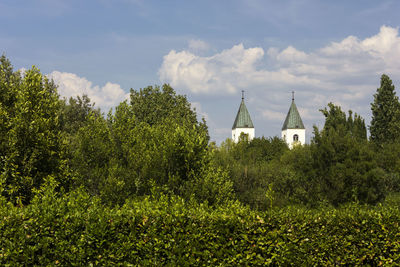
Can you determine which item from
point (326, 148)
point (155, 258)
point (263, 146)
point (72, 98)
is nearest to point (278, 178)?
point (326, 148)

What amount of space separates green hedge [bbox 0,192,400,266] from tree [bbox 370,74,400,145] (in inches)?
1925

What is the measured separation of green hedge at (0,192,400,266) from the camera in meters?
10.2

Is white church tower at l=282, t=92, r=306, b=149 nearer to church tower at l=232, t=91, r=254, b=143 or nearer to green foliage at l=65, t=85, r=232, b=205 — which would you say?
church tower at l=232, t=91, r=254, b=143

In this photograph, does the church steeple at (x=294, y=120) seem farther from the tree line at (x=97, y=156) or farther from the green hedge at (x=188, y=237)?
the green hedge at (x=188, y=237)

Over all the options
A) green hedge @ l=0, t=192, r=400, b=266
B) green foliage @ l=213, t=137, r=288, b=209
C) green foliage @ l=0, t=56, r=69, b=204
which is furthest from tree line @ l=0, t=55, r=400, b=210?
green foliage @ l=213, t=137, r=288, b=209

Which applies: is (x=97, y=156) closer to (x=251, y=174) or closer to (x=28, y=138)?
(x=28, y=138)

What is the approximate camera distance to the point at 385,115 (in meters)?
55.7

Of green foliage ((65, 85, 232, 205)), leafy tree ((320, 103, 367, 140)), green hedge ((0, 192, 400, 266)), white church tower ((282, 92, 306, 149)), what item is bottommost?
green hedge ((0, 192, 400, 266))

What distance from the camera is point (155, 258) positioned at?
33.8 feet

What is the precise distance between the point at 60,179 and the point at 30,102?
3706 millimetres

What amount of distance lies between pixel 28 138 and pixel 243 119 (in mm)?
111720

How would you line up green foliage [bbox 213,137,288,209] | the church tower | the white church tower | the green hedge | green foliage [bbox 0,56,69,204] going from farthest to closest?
the white church tower
the church tower
green foliage [bbox 213,137,288,209]
green foliage [bbox 0,56,69,204]
the green hedge

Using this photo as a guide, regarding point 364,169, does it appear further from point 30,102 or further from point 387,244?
point 30,102

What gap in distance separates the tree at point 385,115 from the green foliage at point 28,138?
4991 cm
